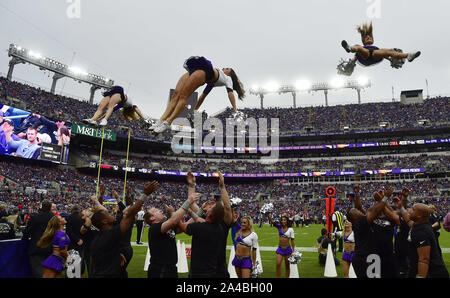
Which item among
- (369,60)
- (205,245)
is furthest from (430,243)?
(205,245)

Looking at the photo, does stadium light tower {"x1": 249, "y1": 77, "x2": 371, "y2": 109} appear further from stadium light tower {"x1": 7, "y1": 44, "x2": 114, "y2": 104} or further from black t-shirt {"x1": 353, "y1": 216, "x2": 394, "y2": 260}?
black t-shirt {"x1": 353, "y1": 216, "x2": 394, "y2": 260}

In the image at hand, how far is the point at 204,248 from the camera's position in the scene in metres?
4.29

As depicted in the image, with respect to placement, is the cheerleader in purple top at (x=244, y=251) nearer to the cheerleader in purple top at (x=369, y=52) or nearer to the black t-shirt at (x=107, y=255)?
the black t-shirt at (x=107, y=255)

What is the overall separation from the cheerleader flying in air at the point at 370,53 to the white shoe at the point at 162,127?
3021 millimetres

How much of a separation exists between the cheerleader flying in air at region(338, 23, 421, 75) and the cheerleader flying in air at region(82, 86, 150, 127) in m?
3.62

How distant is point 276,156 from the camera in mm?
58625

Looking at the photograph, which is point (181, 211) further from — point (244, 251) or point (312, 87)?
point (312, 87)

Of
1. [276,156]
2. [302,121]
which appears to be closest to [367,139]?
[302,121]

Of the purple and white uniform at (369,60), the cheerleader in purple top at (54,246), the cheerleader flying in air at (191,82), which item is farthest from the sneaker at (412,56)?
the cheerleader in purple top at (54,246)

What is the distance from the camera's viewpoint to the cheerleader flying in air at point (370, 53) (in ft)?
15.8

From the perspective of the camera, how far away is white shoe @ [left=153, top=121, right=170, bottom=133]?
153 inches

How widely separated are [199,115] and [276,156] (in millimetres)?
55011

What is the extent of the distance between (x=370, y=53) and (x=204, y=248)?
13.0 feet

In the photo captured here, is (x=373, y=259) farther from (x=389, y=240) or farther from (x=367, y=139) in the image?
(x=367, y=139)
